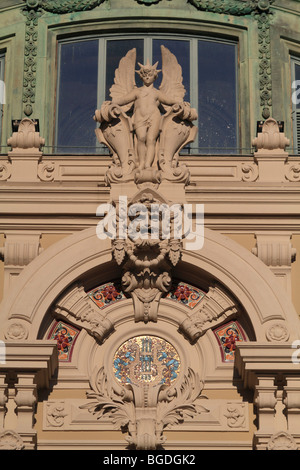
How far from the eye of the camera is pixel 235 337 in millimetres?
18609

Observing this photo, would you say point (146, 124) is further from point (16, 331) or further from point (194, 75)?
point (16, 331)

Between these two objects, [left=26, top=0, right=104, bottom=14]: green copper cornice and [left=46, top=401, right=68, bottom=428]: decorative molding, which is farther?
[left=26, top=0, right=104, bottom=14]: green copper cornice

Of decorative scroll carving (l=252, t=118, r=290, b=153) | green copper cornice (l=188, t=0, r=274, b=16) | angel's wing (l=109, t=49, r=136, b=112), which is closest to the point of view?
decorative scroll carving (l=252, t=118, r=290, b=153)

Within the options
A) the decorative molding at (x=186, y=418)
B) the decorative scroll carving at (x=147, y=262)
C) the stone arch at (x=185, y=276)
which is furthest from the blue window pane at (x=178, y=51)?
the decorative molding at (x=186, y=418)

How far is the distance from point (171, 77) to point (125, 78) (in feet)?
2.13

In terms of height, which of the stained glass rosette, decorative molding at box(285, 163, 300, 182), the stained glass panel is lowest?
the stained glass panel

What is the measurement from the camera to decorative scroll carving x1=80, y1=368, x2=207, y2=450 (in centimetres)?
1788

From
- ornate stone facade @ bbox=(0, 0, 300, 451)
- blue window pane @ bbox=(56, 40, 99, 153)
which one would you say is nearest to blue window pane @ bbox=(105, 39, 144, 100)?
blue window pane @ bbox=(56, 40, 99, 153)

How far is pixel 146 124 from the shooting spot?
1936cm

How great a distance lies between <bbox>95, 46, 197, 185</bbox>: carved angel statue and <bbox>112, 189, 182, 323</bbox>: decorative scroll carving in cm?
69

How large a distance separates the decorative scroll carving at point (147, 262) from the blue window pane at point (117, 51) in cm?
319

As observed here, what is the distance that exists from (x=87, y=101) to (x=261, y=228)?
12.1ft

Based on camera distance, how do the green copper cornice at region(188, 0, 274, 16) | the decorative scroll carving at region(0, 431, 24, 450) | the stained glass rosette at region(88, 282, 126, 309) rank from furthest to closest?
the green copper cornice at region(188, 0, 274, 16) < the stained glass rosette at region(88, 282, 126, 309) < the decorative scroll carving at region(0, 431, 24, 450)

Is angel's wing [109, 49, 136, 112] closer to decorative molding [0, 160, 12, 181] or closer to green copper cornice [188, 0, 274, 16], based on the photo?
decorative molding [0, 160, 12, 181]
